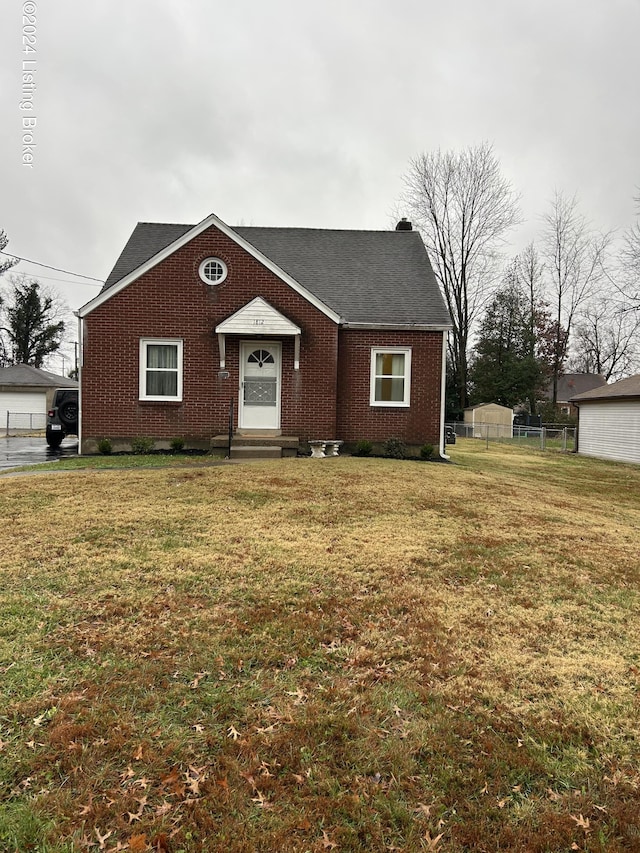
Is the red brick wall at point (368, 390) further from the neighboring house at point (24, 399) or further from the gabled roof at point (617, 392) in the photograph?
the neighboring house at point (24, 399)

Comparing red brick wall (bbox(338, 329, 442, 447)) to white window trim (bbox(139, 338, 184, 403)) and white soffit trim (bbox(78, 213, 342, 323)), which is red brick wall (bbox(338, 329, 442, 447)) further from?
white window trim (bbox(139, 338, 184, 403))

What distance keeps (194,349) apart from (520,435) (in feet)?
78.6

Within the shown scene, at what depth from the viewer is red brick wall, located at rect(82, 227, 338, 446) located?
41.5 ft

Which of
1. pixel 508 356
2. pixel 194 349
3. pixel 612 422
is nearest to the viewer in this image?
pixel 194 349

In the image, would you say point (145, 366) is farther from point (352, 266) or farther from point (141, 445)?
point (352, 266)

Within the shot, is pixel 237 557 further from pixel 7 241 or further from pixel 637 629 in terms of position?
pixel 7 241

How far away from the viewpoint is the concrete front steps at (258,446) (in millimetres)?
11812

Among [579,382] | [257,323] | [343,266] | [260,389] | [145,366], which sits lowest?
[260,389]

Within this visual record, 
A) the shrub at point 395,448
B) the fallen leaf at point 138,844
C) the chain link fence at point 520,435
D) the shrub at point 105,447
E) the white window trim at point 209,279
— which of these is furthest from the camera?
the chain link fence at point 520,435

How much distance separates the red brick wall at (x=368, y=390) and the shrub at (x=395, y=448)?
211 millimetres

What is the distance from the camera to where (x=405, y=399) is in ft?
44.8

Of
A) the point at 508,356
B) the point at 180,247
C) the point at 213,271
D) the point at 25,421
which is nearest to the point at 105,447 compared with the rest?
the point at 213,271

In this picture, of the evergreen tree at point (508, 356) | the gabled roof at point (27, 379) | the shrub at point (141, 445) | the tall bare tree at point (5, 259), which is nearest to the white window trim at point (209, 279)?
the shrub at point (141, 445)

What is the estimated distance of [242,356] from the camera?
1307 centimetres
